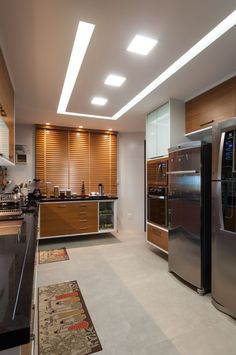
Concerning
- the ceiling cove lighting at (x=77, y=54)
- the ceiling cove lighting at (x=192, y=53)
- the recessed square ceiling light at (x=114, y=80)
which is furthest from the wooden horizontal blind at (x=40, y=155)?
the recessed square ceiling light at (x=114, y=80)

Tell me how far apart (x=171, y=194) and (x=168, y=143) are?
789 millimetres

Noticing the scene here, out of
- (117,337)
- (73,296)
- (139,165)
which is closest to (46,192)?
(139,165)

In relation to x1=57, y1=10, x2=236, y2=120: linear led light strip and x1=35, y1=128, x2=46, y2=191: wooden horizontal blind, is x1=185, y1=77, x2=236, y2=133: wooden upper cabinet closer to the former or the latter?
x1=57, y1=10, x2=236, y2=120: linear led light strip

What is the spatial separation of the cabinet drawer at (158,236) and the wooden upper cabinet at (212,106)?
62.1 inches

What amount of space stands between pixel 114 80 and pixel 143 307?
2.50 m

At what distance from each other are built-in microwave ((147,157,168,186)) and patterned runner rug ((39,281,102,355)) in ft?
6.19

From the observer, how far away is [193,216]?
244cm

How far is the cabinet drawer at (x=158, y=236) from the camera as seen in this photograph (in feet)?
10.5

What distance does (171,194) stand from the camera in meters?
2.85

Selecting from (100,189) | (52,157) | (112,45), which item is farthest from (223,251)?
(52,157)

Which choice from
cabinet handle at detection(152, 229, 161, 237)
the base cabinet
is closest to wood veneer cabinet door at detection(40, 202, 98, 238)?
the base cabinet

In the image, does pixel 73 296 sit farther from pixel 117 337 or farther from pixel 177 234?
pixel 177 234

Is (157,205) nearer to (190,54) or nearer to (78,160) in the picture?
(190,54)

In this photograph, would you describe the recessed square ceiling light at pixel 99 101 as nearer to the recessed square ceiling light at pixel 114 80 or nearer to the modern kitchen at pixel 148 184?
the modern kitchen at pixel 148 184
